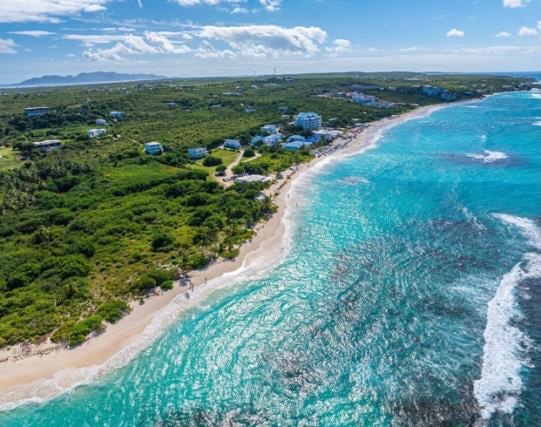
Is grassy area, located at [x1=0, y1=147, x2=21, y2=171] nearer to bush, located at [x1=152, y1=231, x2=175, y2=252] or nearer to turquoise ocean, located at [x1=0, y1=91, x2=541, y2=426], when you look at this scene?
bush, located at [x1=152, y1=231, x2=175, y2=252]

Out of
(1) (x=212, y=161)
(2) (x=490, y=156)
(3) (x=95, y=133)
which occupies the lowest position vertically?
(2) (x=490, y=156)

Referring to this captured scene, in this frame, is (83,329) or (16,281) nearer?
(83,329)

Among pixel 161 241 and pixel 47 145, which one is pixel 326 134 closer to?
pixel 161 241

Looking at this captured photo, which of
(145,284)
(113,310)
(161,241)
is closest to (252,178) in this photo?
(161,241)

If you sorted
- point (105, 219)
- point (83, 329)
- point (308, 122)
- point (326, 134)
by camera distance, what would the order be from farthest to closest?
point (308, 122)
point (326, 134)
point (105, 219)
point (83, 329)

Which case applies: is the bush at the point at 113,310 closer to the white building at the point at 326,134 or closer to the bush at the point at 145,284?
the bush at the point at 145,284

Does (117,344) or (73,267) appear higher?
(73,267)
